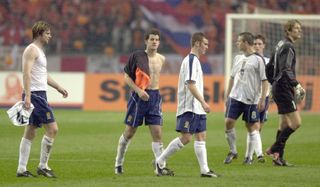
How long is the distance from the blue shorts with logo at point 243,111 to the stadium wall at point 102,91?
13058mm

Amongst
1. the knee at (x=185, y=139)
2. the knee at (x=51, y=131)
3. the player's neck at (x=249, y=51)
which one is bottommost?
the knee at (x=185, y=139)

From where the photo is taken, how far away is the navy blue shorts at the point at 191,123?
39.2 ft

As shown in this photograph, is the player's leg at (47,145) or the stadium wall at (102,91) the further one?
the stadium wall at (102,91)

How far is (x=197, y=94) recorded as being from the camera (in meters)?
11.7

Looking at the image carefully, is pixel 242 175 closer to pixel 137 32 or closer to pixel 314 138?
pixel 314 138

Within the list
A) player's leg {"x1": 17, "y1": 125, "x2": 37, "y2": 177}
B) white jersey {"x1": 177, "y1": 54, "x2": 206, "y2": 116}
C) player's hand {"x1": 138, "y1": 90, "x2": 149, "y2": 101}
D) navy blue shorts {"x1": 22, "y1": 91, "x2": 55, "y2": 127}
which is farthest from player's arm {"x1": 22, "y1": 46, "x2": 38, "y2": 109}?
white jersey {"x1": 177, "y1": 54, "x2": 206, "y2": 116}

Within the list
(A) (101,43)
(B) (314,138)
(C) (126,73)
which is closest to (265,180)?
(C) (126,73)

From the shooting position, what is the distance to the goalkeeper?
1366 centimetres

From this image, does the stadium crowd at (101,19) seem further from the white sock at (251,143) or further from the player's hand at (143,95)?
the player's hand at (143,95)

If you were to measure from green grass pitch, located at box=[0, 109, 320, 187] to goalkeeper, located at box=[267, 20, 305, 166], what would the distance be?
0.41 metres

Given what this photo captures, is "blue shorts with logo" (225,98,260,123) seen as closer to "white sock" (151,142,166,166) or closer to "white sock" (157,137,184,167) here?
"white sock" (151,142,166,166)

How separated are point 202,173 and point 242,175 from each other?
26.9 inches

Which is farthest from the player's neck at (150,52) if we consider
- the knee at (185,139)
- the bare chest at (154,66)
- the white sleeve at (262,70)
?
the white sleeve at (262,70)

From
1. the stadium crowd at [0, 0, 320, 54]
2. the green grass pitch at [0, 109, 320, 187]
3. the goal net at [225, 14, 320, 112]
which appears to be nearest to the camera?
the green grass pitch at [0, 109, 320, 187]
